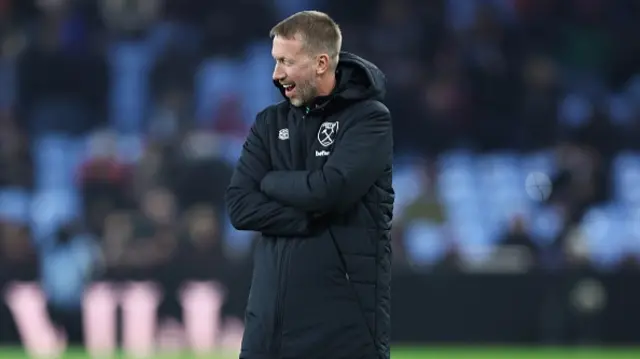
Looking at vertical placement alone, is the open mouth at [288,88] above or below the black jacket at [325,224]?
above

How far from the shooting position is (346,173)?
498cm

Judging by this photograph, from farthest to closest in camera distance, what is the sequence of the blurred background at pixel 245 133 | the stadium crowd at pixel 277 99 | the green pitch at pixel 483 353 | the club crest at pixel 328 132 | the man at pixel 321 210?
the stadium crowd at pixel 277 99 → the blurred background at pixel 245 133 → the green pitch at pixel 483 353 → the club crest at pixel 328 132 → the man at pixel 321 210

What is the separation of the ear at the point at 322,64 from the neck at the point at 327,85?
0.03 metres

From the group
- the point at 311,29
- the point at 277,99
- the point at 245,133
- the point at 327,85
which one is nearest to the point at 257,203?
the point at 327,85

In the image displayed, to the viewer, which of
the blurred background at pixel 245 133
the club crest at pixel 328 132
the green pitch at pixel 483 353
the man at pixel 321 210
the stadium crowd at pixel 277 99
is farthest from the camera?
the stadium crowd at pixel 277 99

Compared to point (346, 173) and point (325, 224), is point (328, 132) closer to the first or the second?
point (346, 173)

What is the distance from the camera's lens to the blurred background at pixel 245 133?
12805 millimetres

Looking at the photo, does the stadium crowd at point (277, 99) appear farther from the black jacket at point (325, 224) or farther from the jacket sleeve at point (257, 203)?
the black jacket at point (325, 224)

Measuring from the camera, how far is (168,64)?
1495cm

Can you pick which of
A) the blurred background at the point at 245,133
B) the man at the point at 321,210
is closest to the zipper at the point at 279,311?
the man at the point at 321,210

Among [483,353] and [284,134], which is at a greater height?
[284,134]

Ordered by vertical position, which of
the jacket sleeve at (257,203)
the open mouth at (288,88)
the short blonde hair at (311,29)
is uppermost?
the short blonde hair at (311,29)

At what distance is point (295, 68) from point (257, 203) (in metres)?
0.52

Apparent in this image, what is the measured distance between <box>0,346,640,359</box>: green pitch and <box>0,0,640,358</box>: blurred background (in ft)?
0.44
